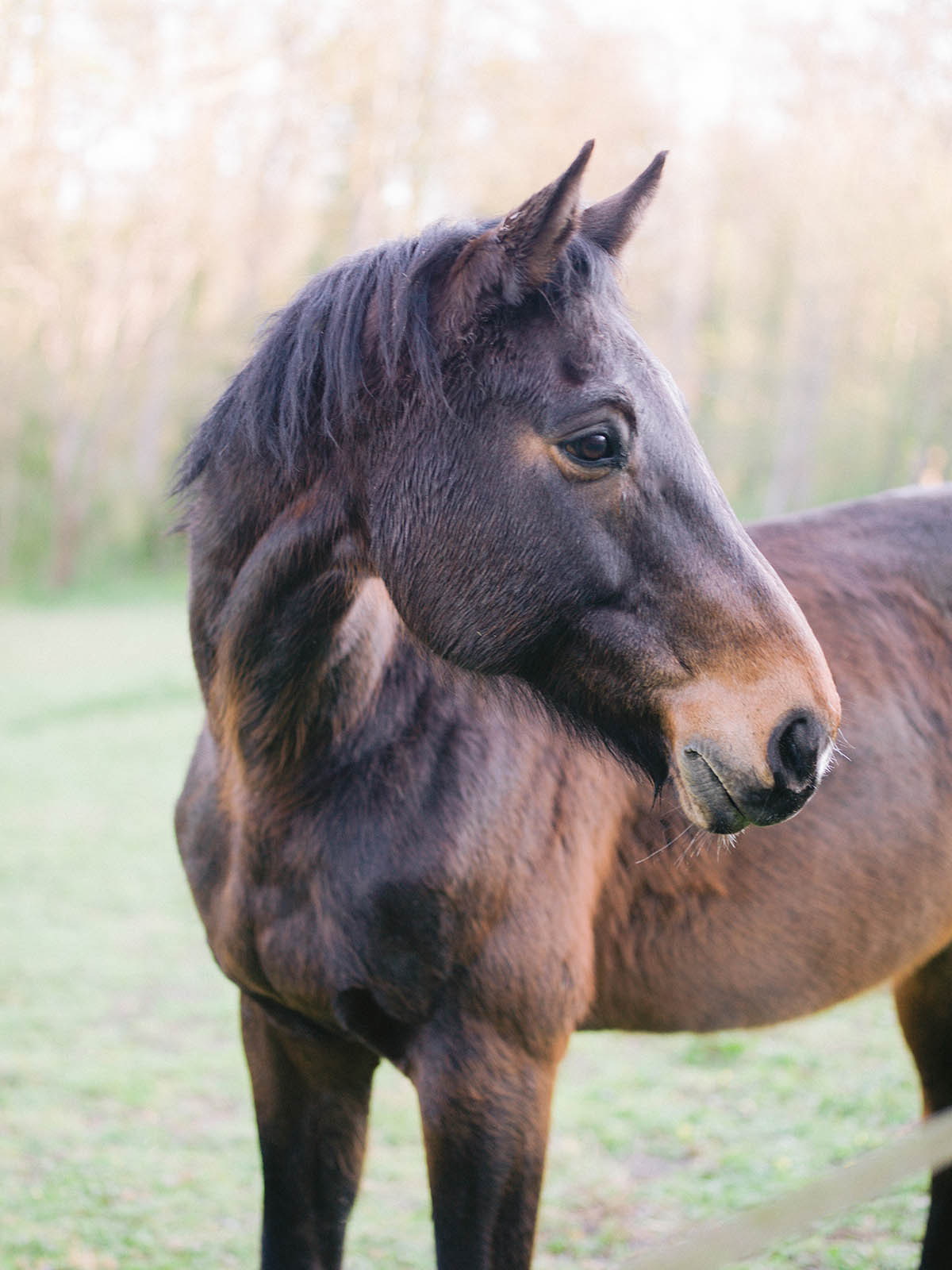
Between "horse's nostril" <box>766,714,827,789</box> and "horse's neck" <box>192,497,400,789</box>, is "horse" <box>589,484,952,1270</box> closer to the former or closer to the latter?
"horse's nostril" <box>766,714,827,789</box>

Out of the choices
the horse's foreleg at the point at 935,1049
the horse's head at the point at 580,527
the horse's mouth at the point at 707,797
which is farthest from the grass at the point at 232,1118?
the horse's head at the point at 580,527

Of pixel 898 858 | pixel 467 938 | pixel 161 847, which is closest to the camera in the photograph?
pixel 467 938

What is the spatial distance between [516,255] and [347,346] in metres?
0.34

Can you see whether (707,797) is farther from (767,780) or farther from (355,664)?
→ (355,664)

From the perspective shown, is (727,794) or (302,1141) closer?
(727,794)

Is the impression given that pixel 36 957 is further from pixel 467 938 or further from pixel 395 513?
pixel 395 513

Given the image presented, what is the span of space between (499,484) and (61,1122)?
335 cm

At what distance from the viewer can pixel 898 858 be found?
2.45 m

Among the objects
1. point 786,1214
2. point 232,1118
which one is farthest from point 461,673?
point 232,1118

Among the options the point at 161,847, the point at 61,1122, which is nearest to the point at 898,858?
the point at 61,1122

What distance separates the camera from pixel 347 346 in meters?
1.84

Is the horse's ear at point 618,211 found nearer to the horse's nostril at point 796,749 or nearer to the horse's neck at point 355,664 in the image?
the horse's neck at point 355,664

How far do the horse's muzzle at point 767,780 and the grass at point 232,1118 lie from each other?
6.88 ft

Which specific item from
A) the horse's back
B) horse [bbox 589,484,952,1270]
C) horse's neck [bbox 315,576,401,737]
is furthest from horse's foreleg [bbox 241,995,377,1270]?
the horse's back
